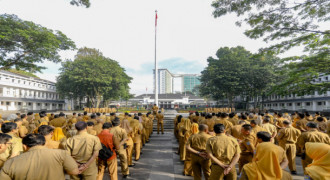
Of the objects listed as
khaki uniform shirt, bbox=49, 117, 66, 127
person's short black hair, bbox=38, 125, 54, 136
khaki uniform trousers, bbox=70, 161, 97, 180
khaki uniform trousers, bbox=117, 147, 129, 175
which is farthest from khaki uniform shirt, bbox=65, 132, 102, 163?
khaki uniform shirt, bbox=49, 117, 66, 127

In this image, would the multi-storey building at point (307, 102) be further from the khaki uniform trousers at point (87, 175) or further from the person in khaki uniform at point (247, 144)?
the khaki uniform trousers at point (87, 175)

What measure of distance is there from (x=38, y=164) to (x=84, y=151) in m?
1.17

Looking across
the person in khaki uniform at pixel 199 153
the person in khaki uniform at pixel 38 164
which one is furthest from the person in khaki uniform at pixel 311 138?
the person in khaki uniform at pixel 38 164

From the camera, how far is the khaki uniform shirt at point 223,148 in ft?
10.5

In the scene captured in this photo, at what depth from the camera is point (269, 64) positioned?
32375 millimetres

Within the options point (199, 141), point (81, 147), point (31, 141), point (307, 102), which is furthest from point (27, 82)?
point (307, 102)

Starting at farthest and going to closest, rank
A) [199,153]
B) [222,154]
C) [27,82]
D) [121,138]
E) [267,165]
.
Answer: [27,82] < [121,138] < [199,153] < [222,154] < [267,165]

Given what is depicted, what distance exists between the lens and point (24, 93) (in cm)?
4044

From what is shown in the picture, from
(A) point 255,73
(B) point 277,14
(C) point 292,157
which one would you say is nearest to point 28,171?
(C) point 292,157

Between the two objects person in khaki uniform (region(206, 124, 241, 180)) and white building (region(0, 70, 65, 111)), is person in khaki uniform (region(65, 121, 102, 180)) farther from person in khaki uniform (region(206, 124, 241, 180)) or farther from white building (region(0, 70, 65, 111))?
white building (region(0, 70, 65, 111))

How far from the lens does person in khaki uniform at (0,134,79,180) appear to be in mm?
1958

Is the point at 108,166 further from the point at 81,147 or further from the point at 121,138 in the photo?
A: the point at 81,147

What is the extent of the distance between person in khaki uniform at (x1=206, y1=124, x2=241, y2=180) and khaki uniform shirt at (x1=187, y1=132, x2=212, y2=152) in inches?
26.2

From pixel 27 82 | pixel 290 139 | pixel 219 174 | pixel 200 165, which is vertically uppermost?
pixel 27 82
